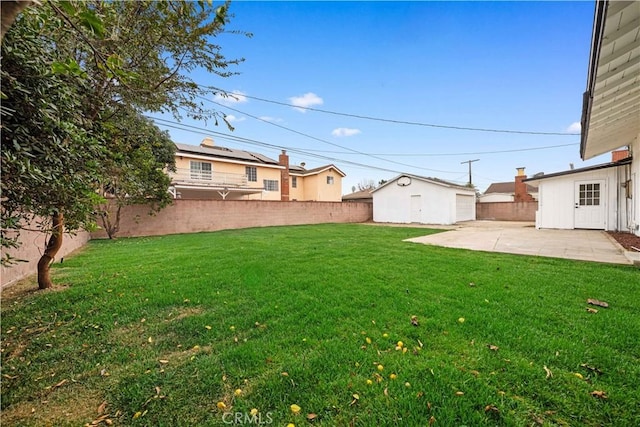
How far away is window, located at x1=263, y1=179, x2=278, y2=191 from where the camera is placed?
26.5 m

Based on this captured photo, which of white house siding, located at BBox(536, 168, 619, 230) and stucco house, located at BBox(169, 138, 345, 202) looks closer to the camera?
white house siding, located at BBox(536, 168, 619, 230)

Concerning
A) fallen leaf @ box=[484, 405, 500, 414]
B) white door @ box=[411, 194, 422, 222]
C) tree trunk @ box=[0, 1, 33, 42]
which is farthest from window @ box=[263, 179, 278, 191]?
tree trunk @ box=[0, 1, 33, 42]

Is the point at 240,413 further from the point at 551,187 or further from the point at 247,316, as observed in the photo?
the point at 551,187

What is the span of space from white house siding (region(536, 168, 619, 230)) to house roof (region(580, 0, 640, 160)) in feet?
7.22

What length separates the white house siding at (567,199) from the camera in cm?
1058

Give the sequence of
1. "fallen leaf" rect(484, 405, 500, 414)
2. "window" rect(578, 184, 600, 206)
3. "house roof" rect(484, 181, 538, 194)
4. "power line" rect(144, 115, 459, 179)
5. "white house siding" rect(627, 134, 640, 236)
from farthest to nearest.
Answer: "house roof" rect(484, 181, 538, 194)
"power line" rect(144, 115, 459, 179)
"window" rect(578, 184, 600, 206)
"white house siding" rect(627, 134, 640, 236)
"fallen leaf" rect(484, 405, 500, 414)

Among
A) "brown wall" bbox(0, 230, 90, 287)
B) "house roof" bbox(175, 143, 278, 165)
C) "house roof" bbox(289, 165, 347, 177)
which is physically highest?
"house roof" bbox(175, 143, 278, 165)

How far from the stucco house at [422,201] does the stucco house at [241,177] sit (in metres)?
9.32

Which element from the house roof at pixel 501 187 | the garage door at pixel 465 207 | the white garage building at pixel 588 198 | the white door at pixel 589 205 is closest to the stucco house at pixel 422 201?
the garage door at pixel 465 207

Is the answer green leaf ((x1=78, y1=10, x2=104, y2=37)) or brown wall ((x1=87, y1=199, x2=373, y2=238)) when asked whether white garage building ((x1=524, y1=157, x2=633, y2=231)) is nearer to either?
brown wall ((x1=87, y1=199, x2=373, y2=238))

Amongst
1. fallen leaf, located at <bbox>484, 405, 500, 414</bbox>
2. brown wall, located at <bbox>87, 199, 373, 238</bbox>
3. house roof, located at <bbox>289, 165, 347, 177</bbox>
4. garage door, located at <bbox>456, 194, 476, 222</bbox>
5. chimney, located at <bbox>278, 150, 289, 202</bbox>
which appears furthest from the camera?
house roof, located at <bbox>289, 165, 347, 177</bbox>

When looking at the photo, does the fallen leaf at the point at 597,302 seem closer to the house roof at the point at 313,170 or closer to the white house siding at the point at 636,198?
the white house siding at the point at 636,198

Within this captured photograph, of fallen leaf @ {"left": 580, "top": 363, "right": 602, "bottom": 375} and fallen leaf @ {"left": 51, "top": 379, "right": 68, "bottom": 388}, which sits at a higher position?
fallen leaf @ {"left": 580, "top": 363, "right": 602, "bottom": 375}

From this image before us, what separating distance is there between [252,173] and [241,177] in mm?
1441
